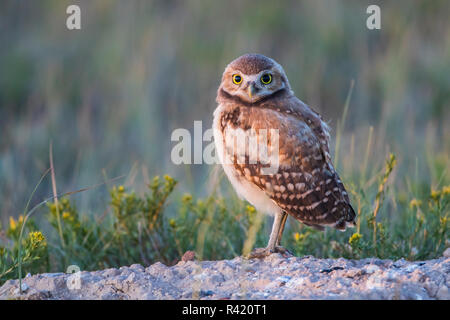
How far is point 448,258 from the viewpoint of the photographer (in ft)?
15.5

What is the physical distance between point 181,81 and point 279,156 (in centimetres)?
687

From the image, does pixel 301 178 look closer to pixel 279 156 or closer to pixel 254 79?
pixel 279 156

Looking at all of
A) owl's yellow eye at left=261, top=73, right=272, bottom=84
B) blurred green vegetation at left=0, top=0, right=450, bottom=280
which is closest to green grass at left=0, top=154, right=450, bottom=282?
blurred green vegetation at left=0, top=0, right=450, bottom=280

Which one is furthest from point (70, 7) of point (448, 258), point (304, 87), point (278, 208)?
point (448, 258)

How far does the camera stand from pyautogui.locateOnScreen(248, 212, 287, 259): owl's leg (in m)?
5.07

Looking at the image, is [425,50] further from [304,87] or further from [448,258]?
[448,258]

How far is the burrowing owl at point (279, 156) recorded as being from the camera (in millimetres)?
5051

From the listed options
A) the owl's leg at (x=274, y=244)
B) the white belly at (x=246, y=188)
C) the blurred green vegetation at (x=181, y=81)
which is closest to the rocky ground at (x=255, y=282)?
the owl's leg at (x=274, y=244)

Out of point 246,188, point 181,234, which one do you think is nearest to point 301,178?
point 246,188

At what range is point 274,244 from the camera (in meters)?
5.18

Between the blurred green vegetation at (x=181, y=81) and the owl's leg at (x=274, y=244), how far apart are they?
149cm

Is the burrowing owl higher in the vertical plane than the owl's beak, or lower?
lower

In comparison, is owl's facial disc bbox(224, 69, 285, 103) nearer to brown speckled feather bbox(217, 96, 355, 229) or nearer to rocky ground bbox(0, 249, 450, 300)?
brown speckled feather bbox(217, 96, 355, 229)

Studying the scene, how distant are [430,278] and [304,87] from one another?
750 cm
